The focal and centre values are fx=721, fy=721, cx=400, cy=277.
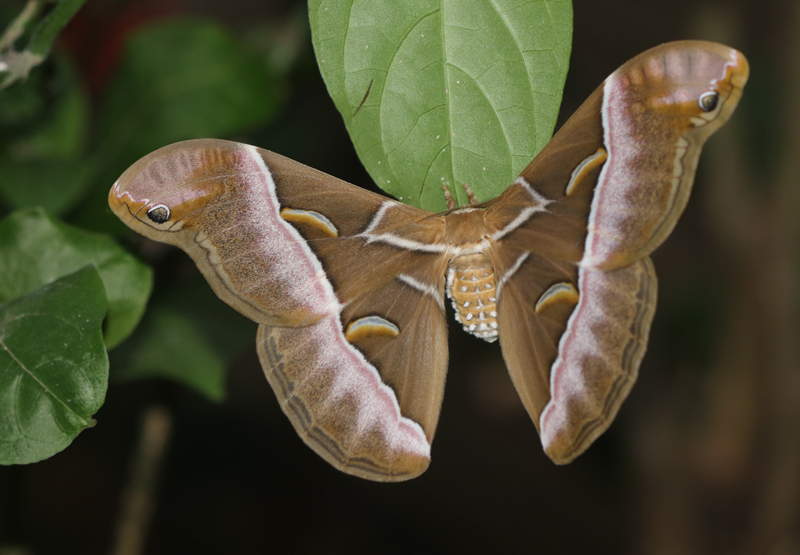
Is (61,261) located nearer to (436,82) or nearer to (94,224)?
(94,224)

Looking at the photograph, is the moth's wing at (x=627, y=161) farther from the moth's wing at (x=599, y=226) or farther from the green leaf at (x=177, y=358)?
the green leaf at (x=177, y=358)

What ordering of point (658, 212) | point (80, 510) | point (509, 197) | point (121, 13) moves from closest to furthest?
point (658, 212) → point (509, 197) → point (121, 13) → point (80, 510)

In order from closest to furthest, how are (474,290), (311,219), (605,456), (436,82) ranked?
(436,82), (311,219), (474,290), (605,456)

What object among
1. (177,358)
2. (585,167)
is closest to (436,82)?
(585,167)

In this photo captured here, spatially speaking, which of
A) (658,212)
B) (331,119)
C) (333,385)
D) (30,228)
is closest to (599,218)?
(658,212)

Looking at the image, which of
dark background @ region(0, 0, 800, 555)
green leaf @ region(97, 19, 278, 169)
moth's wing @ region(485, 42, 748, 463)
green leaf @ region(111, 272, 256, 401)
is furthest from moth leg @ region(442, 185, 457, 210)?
dark background @ region(0, 0, 800, 555)

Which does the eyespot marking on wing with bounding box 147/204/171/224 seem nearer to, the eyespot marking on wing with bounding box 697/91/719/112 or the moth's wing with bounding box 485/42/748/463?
the moth's wing with bounding box 485/42/748/463

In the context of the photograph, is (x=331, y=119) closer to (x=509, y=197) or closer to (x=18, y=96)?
(x=18, y=96)
